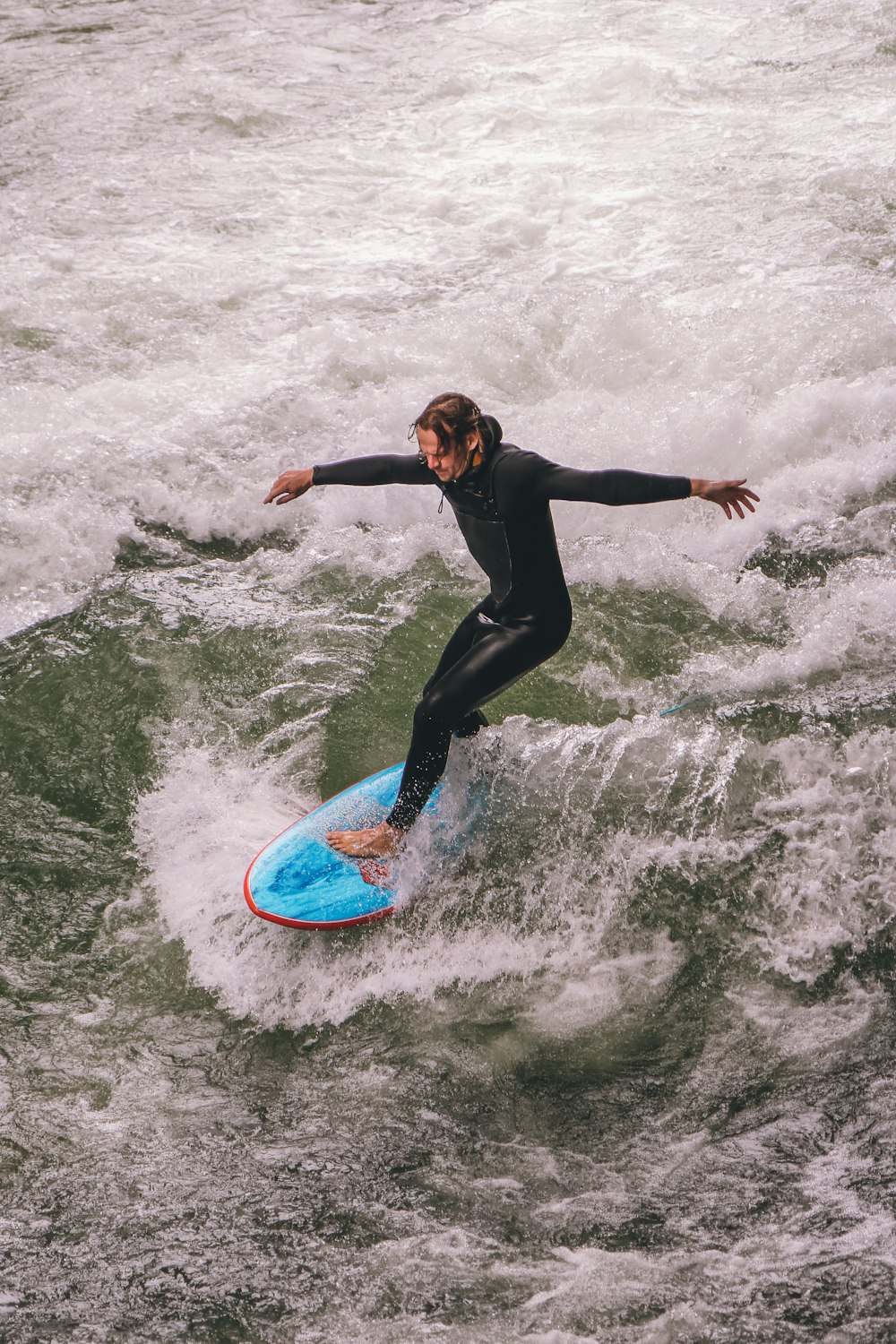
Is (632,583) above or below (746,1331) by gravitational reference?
above

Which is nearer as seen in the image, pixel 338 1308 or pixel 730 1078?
pixel 338 1308

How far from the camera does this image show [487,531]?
3566 millimetres

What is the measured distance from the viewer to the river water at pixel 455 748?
308 centimetres

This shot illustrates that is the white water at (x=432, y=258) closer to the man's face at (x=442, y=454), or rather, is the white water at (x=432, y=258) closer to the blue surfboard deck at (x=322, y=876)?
the blue surfboard deck at (x=322, y=876)

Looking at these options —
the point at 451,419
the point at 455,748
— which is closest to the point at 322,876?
the point at 455,748

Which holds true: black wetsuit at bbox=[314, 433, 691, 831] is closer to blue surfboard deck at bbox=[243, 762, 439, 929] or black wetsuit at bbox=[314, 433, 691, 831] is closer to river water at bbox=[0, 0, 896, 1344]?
blue surfboard deck at bbox=[243, 762, 439, 929]

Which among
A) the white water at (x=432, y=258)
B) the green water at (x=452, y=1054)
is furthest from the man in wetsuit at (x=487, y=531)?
the white water at (x=432, y=258)

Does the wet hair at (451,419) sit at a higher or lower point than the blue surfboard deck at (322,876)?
higher

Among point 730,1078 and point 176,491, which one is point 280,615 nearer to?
point 176,491

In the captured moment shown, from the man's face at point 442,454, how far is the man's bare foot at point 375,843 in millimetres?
1301

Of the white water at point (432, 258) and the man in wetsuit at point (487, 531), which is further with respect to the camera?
the white water at point (432, 258)

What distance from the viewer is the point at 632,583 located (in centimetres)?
559

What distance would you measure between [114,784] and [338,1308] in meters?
2.30

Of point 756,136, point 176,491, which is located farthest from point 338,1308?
point 756,136
